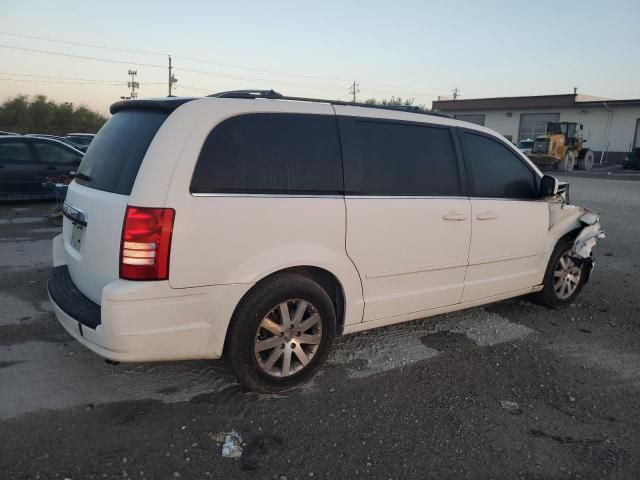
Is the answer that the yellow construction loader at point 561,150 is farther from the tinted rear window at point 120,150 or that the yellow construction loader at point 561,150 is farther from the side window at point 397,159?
the tinted rear window at point 120,150

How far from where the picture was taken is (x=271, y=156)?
126 inches

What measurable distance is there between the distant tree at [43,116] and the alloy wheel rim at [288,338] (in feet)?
171

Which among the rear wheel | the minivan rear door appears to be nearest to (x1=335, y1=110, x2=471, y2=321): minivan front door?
the minivan rear door

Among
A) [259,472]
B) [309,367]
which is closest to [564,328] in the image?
[309,367]

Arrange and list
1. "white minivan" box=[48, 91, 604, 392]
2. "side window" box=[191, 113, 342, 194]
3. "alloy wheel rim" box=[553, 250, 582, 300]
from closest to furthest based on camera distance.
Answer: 1. "white minivan" box=[48, 91, 604, 392]
2. "side window" box=[191, 113, 342, 194]
3. "alloy wheel rim" box=[553, 250, 582, 300]

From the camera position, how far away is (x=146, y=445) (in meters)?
2.80

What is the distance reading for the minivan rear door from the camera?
9.66ft

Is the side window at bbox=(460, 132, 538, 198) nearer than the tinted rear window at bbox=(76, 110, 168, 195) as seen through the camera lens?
No

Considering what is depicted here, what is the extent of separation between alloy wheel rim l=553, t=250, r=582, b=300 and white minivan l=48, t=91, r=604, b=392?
4.03ft

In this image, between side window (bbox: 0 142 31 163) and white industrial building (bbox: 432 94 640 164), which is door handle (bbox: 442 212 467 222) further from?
white industrial building (bbox: 432 94 640 164)

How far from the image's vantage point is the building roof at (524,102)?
3938 centimetres

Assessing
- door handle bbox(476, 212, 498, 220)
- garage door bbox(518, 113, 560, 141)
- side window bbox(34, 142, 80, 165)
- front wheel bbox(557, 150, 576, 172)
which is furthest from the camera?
garage door bbox(518, 113, 560, 141)

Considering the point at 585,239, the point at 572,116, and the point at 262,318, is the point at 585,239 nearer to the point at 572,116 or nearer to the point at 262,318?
the point at 262,318

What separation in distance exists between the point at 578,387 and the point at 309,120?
2.67 m
